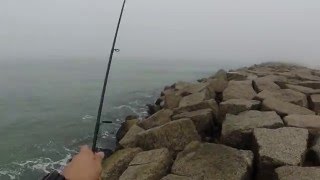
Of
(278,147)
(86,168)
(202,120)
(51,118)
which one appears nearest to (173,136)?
(202,120)

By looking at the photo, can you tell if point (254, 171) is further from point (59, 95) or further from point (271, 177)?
point (59, 95)

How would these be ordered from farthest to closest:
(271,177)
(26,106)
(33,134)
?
(26,106) < (33,134) < (271,177)

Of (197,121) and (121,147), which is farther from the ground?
(197,121)

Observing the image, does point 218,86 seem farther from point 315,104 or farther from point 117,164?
point 117,164

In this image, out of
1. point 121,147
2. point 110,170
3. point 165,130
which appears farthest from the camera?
point 121,147

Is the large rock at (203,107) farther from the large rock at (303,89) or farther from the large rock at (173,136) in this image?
the large rock at (303,89)

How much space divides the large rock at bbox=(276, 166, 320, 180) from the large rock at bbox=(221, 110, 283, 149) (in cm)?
113

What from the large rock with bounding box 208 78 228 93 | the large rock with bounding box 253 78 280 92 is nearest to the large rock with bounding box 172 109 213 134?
the large rock with bounding box 253 78 280 92

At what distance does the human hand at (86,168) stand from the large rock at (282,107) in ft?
9.34

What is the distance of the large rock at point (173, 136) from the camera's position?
5602 millimetres

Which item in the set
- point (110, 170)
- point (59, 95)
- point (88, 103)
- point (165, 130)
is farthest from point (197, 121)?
point (59, 95)

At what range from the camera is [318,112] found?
22.9ft

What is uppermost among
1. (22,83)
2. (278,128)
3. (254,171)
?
(278,128)

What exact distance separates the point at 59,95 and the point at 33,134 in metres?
8.03
